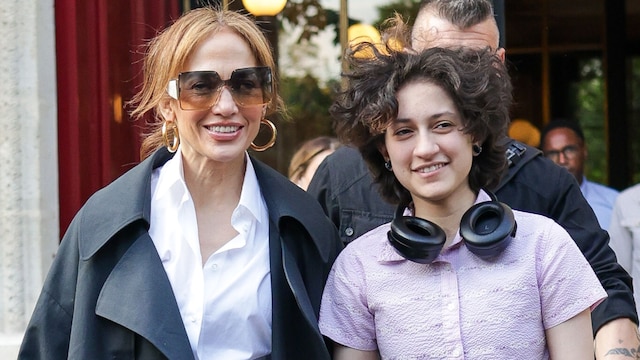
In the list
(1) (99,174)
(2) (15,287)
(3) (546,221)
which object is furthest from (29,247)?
(3) (546,221)

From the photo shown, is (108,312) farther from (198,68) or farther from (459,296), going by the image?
(459,296)

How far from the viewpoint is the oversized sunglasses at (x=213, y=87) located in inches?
105

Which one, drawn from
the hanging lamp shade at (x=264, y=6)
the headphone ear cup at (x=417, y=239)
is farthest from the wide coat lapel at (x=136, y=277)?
the hanging lamp shade at (x=264, y=6)

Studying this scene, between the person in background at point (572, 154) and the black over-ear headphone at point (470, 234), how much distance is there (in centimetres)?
439

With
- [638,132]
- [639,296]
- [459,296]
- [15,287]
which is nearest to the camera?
[459,296]

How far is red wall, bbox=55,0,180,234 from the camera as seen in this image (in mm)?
4262

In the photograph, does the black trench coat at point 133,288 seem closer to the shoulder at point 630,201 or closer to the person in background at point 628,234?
the person in background at point 628,234

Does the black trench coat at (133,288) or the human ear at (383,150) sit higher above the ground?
the human ear at (383,150)

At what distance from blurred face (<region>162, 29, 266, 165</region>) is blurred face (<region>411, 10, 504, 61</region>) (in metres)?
0.66

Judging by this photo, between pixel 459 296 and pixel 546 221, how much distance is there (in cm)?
29

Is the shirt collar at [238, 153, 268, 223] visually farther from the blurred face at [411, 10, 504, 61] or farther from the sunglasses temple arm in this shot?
the blurred face at [411, 10, 504, 61]

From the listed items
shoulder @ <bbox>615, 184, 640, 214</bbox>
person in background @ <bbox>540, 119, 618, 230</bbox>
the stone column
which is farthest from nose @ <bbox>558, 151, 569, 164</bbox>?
the stone column

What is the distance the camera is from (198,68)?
8.91 feet

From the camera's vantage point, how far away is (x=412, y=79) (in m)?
2.56
